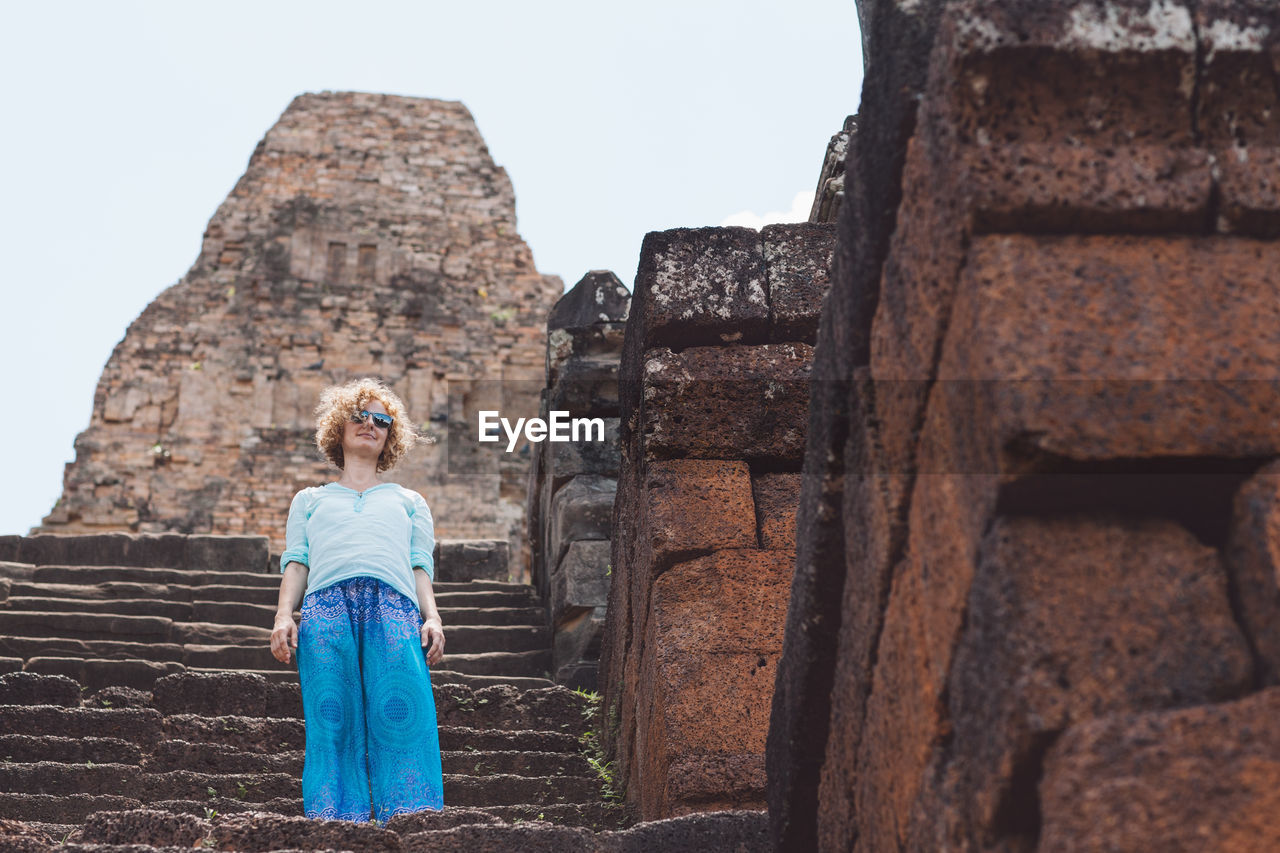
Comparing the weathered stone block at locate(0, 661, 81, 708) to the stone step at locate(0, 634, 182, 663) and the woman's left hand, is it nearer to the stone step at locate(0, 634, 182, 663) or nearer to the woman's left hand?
the stone step at locate(0, 634, 182, 663)

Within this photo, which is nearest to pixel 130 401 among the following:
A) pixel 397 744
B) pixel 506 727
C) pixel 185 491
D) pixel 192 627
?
pixel 185 491

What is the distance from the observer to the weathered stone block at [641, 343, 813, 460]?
13.8ft

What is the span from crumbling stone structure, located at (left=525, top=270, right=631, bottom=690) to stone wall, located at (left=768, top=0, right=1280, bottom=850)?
196 inches

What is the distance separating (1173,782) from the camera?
1.47 meters

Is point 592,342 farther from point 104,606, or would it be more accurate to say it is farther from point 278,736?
point 278,736

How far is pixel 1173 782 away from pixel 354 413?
3403mm

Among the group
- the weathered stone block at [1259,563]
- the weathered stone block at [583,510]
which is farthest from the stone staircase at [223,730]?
the weathered stone block at [1259,563]

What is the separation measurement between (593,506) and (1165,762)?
622 centimetres

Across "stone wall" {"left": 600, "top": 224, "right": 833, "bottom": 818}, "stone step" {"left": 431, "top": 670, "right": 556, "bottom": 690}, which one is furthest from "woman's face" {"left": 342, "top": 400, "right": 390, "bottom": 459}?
"stone step" {"left": 431, "top": 670, "right": 556, "bottom": 690}

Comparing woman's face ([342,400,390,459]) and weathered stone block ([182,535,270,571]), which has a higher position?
woman's face ([342,400,390,459])

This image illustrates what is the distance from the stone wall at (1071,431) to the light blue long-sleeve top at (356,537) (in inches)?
91.5

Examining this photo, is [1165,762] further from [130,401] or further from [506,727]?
[130,401]

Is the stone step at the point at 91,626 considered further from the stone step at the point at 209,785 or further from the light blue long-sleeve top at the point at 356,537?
the light blue long-sleeve top at the point at 356,537

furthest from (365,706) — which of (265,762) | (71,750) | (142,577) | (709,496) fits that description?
(142,577)
